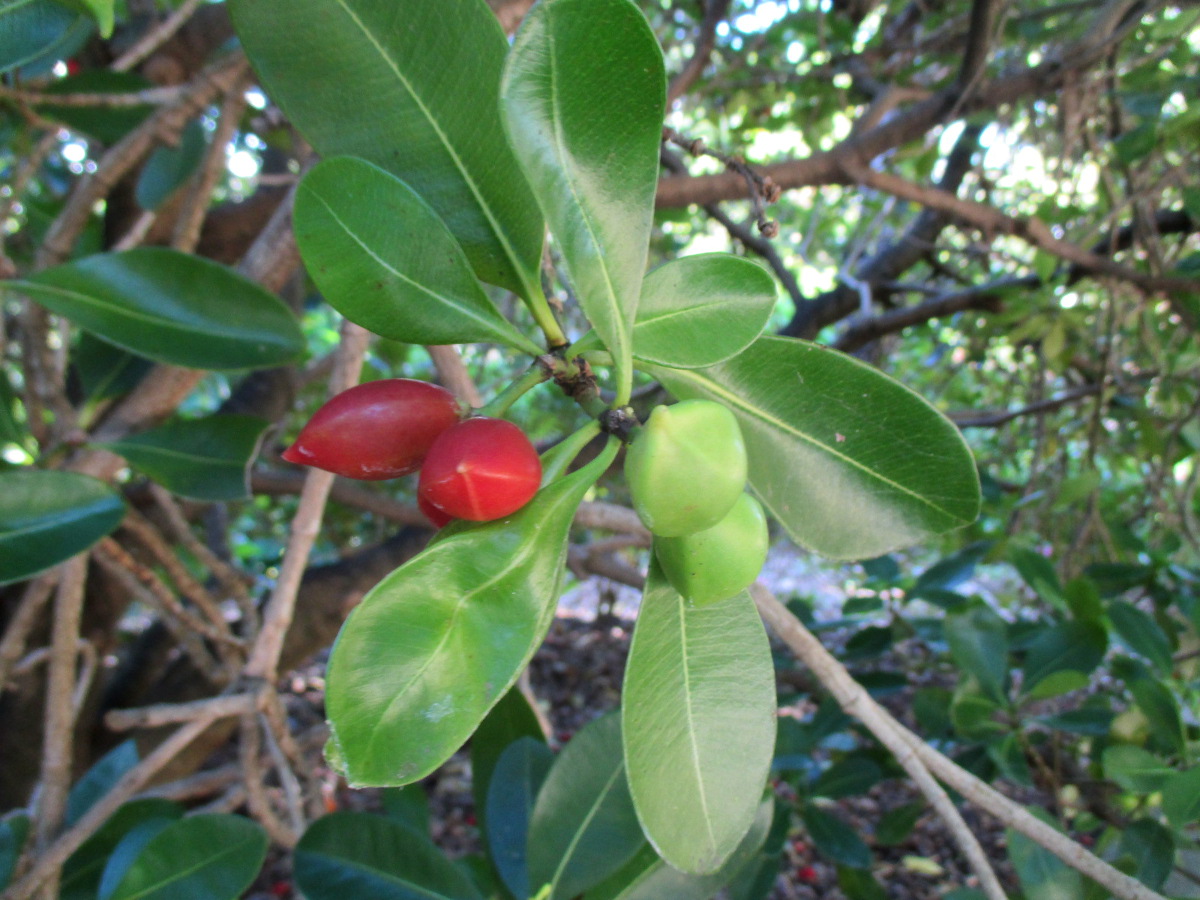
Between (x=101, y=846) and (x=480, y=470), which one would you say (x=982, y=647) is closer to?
(x=480, y=470)

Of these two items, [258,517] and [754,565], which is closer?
[754,565]

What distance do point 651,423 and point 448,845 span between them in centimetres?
214

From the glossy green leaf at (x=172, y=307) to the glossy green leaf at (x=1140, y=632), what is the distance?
1278 mm

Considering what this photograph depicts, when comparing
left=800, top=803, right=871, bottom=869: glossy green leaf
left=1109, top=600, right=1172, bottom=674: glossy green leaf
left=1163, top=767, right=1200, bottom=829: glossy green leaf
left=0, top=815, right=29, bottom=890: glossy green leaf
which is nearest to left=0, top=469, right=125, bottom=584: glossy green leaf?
left=0, top=815, right=29, bottom=890: glossy green leaf

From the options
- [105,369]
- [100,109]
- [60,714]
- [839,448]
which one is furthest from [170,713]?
[100,109]

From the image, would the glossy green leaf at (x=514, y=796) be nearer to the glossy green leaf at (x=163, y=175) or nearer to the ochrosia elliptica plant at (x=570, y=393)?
the ochrosia elliptica plant at (x=570, y=393)

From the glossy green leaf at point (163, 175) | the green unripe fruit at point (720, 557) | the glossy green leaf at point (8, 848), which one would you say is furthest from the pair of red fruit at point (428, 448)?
the glossy green leaf at point (163, 175)

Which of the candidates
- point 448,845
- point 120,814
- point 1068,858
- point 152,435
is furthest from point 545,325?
point 448,845

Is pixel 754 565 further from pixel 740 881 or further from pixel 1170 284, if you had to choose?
pixel 1170 284

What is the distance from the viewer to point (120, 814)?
40.0 inches

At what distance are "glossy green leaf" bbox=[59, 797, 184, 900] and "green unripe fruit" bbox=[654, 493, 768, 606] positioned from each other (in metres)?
0.77

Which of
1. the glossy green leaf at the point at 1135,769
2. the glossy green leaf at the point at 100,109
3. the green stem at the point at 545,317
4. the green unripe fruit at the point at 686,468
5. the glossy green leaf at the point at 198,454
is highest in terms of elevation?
the glossy green leaf at the point at 100,109

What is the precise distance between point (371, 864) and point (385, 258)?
660mm

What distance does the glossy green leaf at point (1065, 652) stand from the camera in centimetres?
121
